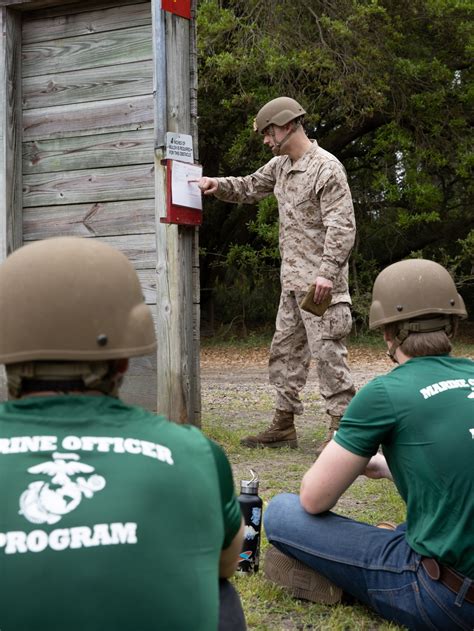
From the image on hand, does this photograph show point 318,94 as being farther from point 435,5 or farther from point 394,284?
point 394,284

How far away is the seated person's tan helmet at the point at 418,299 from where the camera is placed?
301cm

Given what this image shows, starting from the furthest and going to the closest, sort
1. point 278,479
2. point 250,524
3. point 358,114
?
point 358,114
point 278,479
point 250,524

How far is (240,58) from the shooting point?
50.4 ft

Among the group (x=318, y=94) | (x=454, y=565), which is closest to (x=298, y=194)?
(x=454, y=565)

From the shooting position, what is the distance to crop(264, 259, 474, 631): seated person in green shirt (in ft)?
9.35

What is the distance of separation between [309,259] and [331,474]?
3.31 meters

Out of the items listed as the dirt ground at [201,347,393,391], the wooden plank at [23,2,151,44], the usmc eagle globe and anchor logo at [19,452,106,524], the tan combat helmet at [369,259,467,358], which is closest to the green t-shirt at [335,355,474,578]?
the tan combat helmet at [369,259,467,358]

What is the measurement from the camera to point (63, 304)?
1849mm

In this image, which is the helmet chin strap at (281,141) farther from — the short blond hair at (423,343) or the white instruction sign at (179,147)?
the short blond hair at (423,343)

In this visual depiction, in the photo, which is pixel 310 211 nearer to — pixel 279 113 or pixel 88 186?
pixel 279 113

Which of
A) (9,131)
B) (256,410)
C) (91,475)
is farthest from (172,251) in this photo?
(91,475)

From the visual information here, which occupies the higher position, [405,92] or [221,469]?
[405,92]

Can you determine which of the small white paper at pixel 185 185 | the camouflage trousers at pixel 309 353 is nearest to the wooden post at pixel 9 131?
the small white paper at pixel 185 185

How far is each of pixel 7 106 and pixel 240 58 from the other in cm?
971
